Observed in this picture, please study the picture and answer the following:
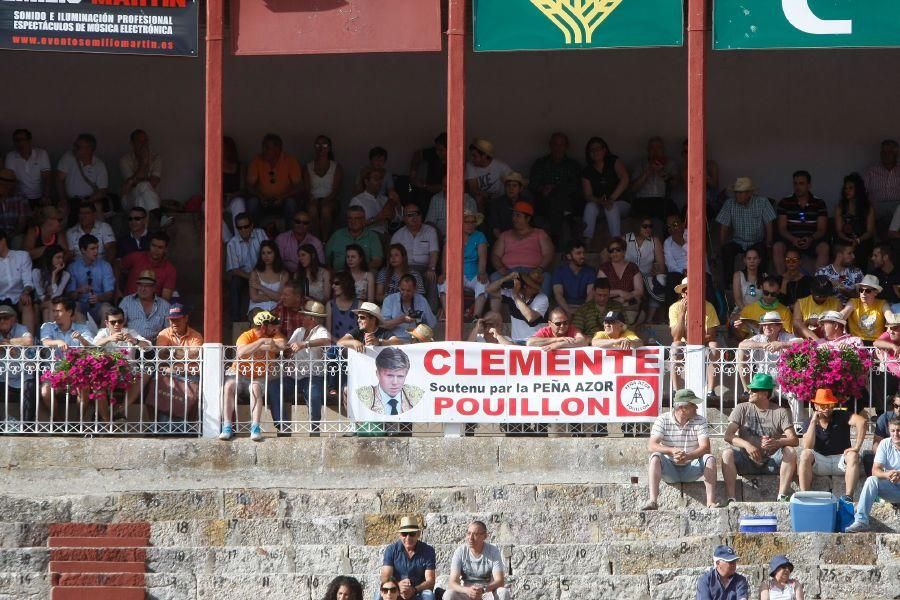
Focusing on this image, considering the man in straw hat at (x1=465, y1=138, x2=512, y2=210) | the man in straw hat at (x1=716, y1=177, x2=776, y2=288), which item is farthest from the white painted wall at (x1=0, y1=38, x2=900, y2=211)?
the man in straw hat at (x1=716, y1=177, x2=776, y2=288)

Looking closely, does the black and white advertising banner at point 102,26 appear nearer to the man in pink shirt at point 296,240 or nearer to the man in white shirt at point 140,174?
the man in pink shirt at point 296,240

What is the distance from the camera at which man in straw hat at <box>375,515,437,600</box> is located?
14.9 m

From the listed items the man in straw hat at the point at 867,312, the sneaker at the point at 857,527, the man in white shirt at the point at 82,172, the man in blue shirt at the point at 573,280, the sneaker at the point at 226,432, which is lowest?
the sneaker at the point at 857,527

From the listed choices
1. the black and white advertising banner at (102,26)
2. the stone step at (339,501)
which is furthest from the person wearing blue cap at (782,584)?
the black and white advertising banner at (102,26)

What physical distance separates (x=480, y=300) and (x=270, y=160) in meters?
3.33

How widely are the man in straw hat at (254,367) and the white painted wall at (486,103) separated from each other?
17.0 ft

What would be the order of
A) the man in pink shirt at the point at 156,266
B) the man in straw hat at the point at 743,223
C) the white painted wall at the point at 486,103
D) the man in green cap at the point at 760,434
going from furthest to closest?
1. the white painted wall at the point at 486,103
2. the man in straw hat at the point at 743,223
3. the man in pink shirt at the point at 156,266
4. the man in green cap at the point at 760,434

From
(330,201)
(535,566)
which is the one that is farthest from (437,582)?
(330,201)

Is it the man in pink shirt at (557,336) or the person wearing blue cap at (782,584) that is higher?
the man in pink shirt at (557,336)

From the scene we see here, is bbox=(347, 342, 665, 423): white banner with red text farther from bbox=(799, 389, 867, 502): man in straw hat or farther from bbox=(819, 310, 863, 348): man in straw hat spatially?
bbox=(819, 310, 863, 348): man in straw hat

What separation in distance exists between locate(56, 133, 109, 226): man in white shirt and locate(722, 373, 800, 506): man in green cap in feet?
27.1

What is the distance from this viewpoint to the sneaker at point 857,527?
15.9 m

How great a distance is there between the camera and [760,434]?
16.8 m

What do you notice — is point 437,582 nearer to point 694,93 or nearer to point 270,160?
point 694,93
